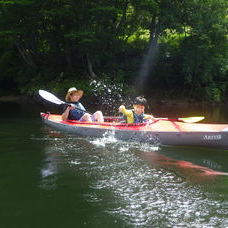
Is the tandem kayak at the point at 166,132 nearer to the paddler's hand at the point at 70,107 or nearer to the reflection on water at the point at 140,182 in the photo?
the reflection on water at the point at 140,182

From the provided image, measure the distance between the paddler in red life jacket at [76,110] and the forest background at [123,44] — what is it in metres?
6.84

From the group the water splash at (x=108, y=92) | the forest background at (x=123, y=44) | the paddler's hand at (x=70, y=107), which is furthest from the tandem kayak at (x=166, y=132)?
the water splash at (x=108, y=92)

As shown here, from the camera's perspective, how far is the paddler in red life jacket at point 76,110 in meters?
8.96

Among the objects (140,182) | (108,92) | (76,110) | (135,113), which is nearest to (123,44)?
(108,92)

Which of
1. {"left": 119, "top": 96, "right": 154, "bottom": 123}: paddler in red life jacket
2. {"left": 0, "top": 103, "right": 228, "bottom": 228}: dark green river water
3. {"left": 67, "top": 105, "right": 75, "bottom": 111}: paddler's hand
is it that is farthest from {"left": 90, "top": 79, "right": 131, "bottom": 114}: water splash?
{"left": 0, "top": 103, "right": 228, "bottom": 228}: dark green river water

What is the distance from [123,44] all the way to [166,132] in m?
11.5

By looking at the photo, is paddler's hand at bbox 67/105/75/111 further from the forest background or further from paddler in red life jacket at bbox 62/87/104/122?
the forest background

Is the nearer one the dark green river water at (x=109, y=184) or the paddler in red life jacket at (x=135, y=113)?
the dark green river water at (x=109, y=184)

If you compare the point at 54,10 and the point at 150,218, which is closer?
the point at 150,218

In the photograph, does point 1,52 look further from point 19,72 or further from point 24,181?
point 24,181

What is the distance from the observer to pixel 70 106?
29.2 ft

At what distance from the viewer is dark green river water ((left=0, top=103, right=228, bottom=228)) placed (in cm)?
413

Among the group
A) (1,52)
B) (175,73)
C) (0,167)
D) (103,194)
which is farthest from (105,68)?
(103,194)

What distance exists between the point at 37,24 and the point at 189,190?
559 inches
